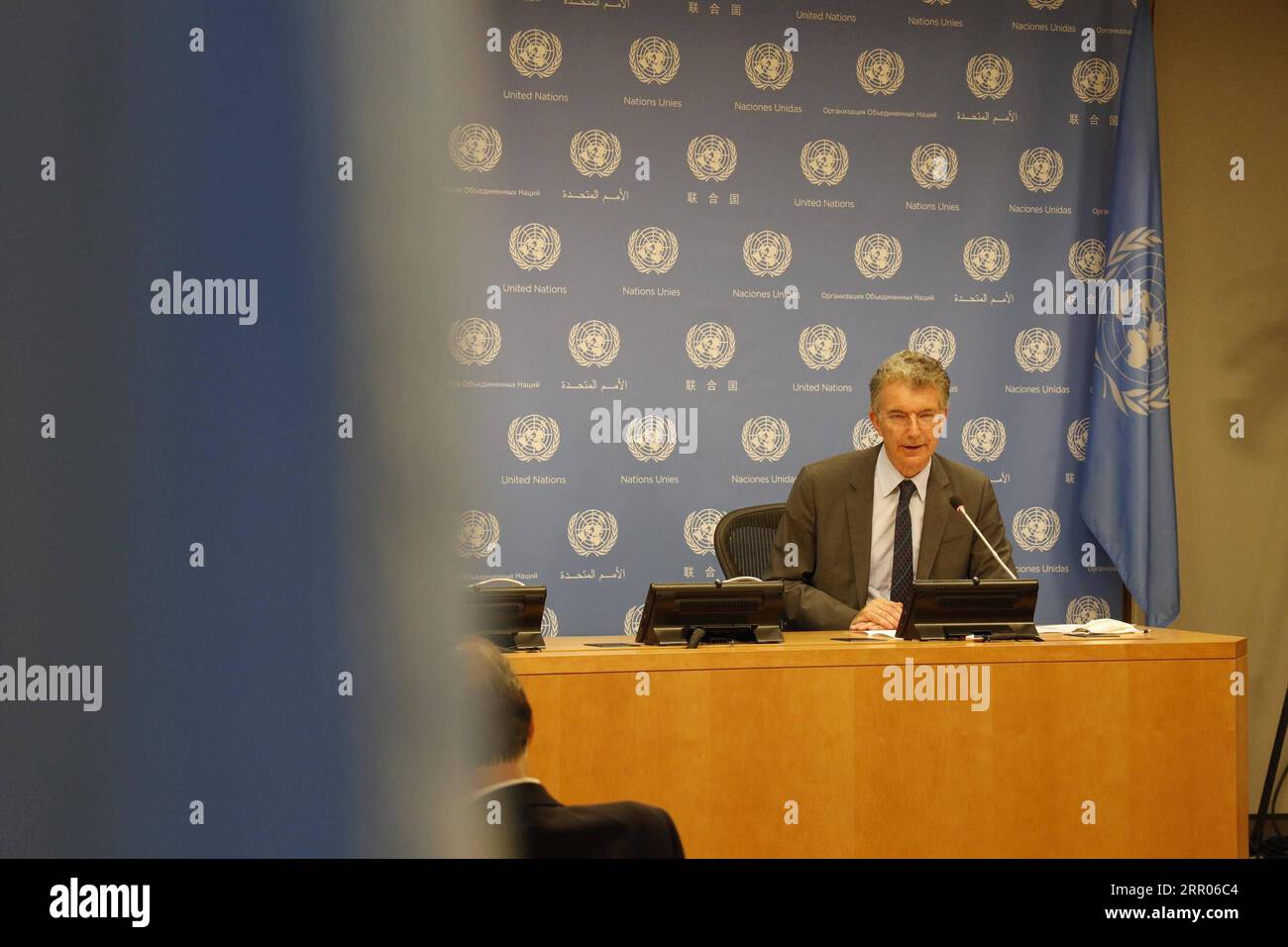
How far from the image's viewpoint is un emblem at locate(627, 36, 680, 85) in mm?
5367

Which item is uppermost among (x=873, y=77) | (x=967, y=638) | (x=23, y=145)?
(x=873, y=77)

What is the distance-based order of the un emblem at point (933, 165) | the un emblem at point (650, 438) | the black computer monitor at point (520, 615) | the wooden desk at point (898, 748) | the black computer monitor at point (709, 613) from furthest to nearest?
the un emblem at point (933, 165) < the un emblem at point (650, 438) < the black computer monitor at point (709, 613) < the black computer monitor at point (520, 615) < the wooden desk at point (898, 748)

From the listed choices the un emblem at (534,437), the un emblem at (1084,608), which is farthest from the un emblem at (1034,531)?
the un emblem at (534,437)

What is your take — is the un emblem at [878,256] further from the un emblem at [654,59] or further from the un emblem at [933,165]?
the un emblem at [654,59]

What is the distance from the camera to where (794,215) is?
548 cm

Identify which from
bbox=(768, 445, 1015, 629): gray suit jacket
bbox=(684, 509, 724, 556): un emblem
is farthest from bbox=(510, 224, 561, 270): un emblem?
bbox=(768, 445, 1015, 629): gray suit jacket

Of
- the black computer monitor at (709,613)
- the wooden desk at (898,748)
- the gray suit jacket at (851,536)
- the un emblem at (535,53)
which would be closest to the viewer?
the wooden desk at (898,748)

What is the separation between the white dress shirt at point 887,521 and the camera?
414cm

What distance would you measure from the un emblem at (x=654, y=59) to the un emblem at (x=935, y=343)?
5.50 ft

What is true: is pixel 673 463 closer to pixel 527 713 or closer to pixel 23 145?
pixel 527 713

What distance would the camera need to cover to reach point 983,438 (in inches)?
219

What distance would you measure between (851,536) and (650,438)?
1447 millimetres

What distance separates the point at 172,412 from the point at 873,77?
553 cm
